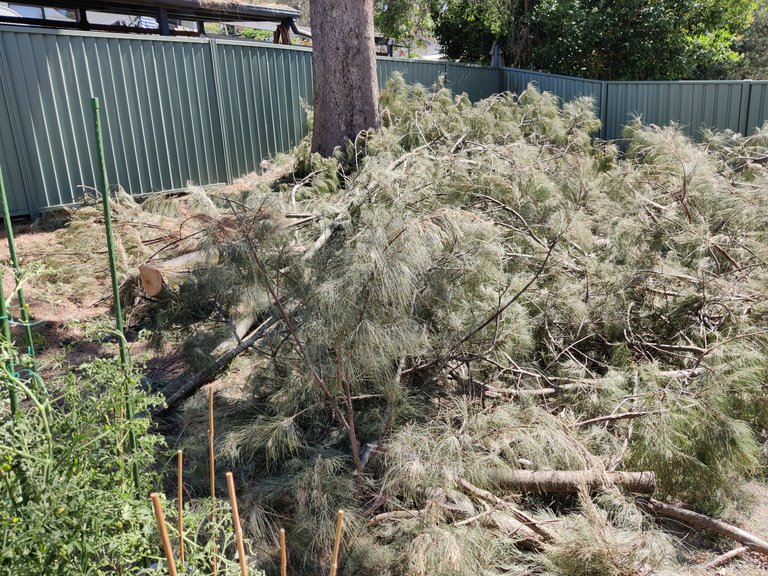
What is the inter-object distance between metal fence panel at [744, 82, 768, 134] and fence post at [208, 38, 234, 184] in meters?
7.35

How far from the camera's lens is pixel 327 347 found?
112 inches

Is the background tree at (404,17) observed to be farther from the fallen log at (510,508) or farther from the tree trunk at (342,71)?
the fallen log at (510,508)

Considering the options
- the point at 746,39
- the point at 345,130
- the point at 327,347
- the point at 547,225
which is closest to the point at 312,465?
the point at 327,347

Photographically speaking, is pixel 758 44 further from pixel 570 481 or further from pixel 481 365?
pixel 570 481

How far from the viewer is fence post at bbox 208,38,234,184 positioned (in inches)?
306

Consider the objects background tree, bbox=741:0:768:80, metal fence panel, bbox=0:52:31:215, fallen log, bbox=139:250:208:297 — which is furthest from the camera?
background tree, bbox=741:0:768:80

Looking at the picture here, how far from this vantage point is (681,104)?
10039 mm

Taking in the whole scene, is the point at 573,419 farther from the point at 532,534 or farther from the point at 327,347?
the point at 327,347

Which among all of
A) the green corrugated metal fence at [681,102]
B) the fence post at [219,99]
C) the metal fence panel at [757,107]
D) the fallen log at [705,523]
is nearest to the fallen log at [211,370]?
the fallen log at [705,523]

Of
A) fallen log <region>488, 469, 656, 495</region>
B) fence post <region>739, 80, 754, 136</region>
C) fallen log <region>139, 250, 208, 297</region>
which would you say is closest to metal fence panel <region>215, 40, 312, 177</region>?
fallen log <region>139, 250, 208, 297</region>

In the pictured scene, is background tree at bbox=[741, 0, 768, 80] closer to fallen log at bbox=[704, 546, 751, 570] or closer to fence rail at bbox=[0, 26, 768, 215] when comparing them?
fence rail at bbox=[0, 26, 768, 215]

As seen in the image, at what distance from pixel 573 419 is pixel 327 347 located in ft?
4.07

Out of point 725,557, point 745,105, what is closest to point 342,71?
point 725,557

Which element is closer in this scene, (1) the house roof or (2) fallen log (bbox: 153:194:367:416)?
(2) fallen log (bbox: 153:194:367:416)
